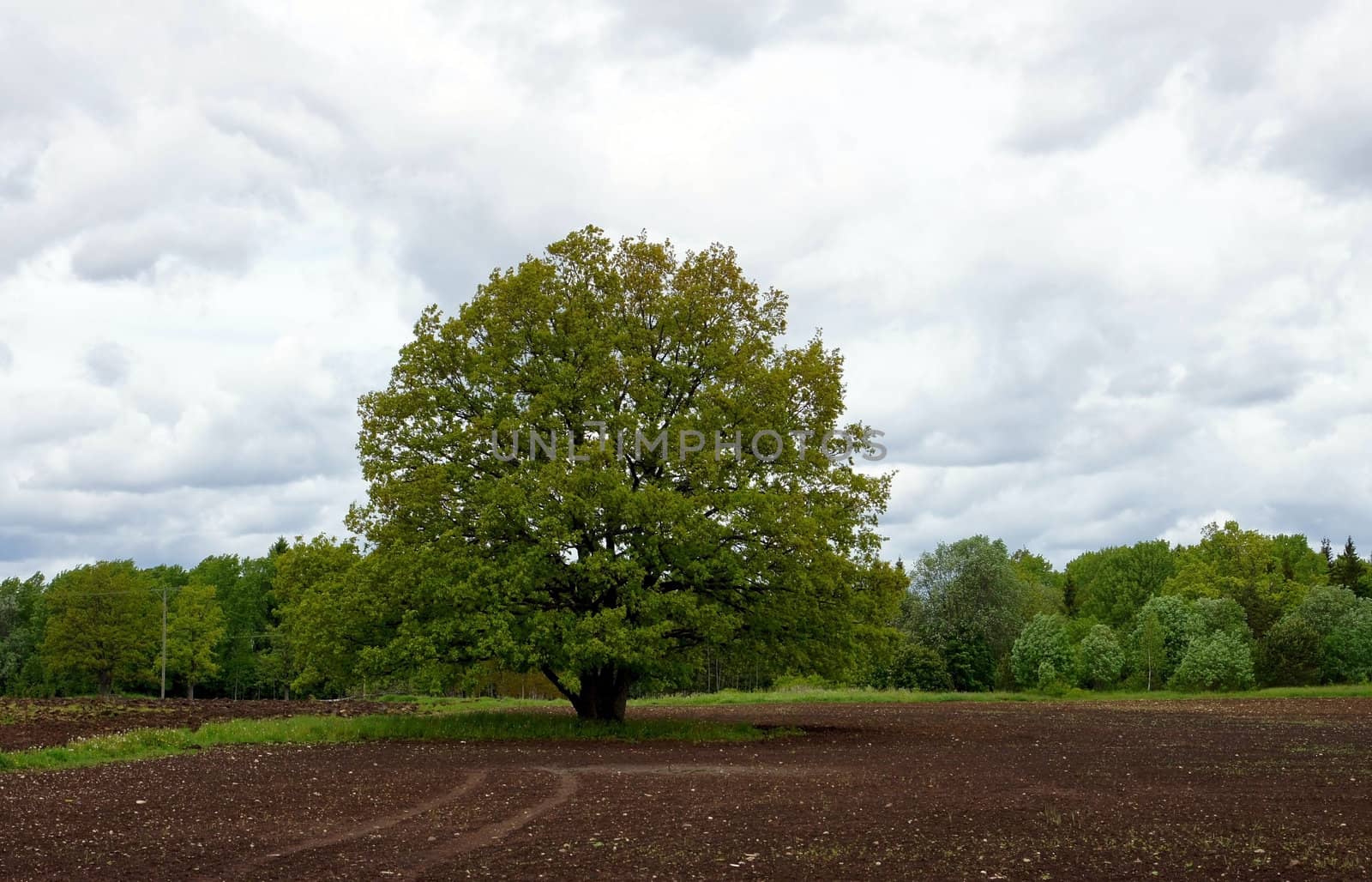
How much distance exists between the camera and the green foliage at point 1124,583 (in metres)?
110

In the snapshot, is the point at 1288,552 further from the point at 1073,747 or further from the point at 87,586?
the point at 87,586

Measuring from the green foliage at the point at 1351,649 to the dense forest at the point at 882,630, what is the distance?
0.33 feet

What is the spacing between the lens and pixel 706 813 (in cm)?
1658

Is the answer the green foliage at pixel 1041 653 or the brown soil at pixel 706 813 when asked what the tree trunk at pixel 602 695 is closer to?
the brown soil at pixel 706 813

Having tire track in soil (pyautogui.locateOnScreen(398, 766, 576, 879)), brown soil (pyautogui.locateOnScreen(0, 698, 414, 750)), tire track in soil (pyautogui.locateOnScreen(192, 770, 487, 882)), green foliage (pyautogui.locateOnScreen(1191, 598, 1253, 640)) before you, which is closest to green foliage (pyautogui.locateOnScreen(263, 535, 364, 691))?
brown soil (pyautogui.locateOnScreen(0, 698, 414, 750))

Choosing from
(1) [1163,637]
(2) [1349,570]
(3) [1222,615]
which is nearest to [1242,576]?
(2) [1349,570]

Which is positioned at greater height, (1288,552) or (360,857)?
(1288,552)

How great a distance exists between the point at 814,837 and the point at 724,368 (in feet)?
64.2

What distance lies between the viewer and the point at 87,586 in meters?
87.9

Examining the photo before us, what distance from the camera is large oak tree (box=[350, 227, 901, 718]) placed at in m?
29.5

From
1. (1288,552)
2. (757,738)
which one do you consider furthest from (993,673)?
(1288,552)

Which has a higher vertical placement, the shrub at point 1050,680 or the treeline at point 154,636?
the treeline at point 154,636

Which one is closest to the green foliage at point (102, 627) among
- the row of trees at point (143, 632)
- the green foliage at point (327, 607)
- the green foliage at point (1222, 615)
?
the row of trees at point (143, 632)

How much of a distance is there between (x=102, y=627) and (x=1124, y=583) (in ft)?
317
